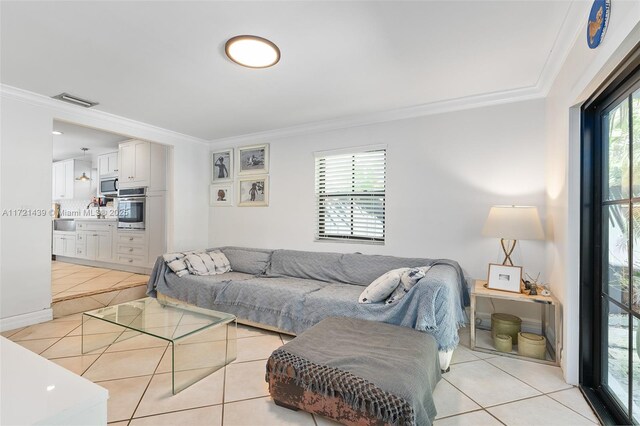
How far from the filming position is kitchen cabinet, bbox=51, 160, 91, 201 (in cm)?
651

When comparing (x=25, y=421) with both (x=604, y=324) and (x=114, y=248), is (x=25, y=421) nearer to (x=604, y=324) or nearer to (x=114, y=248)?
(x=604, y=324)

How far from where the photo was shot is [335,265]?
3.52 metres

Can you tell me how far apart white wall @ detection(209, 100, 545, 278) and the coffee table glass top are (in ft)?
5.81

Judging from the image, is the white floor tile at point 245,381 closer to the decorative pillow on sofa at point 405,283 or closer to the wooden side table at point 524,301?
the decorative pillow on sofa at point 405,283

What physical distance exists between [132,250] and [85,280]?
0.75 metres

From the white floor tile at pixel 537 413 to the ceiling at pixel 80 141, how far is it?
17.5ft

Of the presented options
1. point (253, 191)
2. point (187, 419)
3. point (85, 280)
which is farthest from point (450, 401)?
point (85, 280)

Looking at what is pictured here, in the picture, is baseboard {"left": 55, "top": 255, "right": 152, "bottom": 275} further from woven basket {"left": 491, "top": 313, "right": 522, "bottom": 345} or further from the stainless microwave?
woven basket {"left": 491, "top": 313, "right": 522, "bottom": 345}

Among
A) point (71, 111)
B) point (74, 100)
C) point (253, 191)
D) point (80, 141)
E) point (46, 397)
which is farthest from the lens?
point (80, 141)

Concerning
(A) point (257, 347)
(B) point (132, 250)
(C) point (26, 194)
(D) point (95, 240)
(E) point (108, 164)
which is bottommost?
(A) point (257, 347)

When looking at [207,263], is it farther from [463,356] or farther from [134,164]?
[463,356]

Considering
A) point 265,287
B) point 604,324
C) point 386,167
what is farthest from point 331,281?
point 604,324

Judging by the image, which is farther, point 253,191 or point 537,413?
point 253,191

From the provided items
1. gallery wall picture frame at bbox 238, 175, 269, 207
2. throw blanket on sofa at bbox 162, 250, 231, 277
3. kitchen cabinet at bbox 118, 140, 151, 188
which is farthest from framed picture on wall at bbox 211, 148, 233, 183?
throw blanket on sofa at bbox 162, 250, 231, 277
